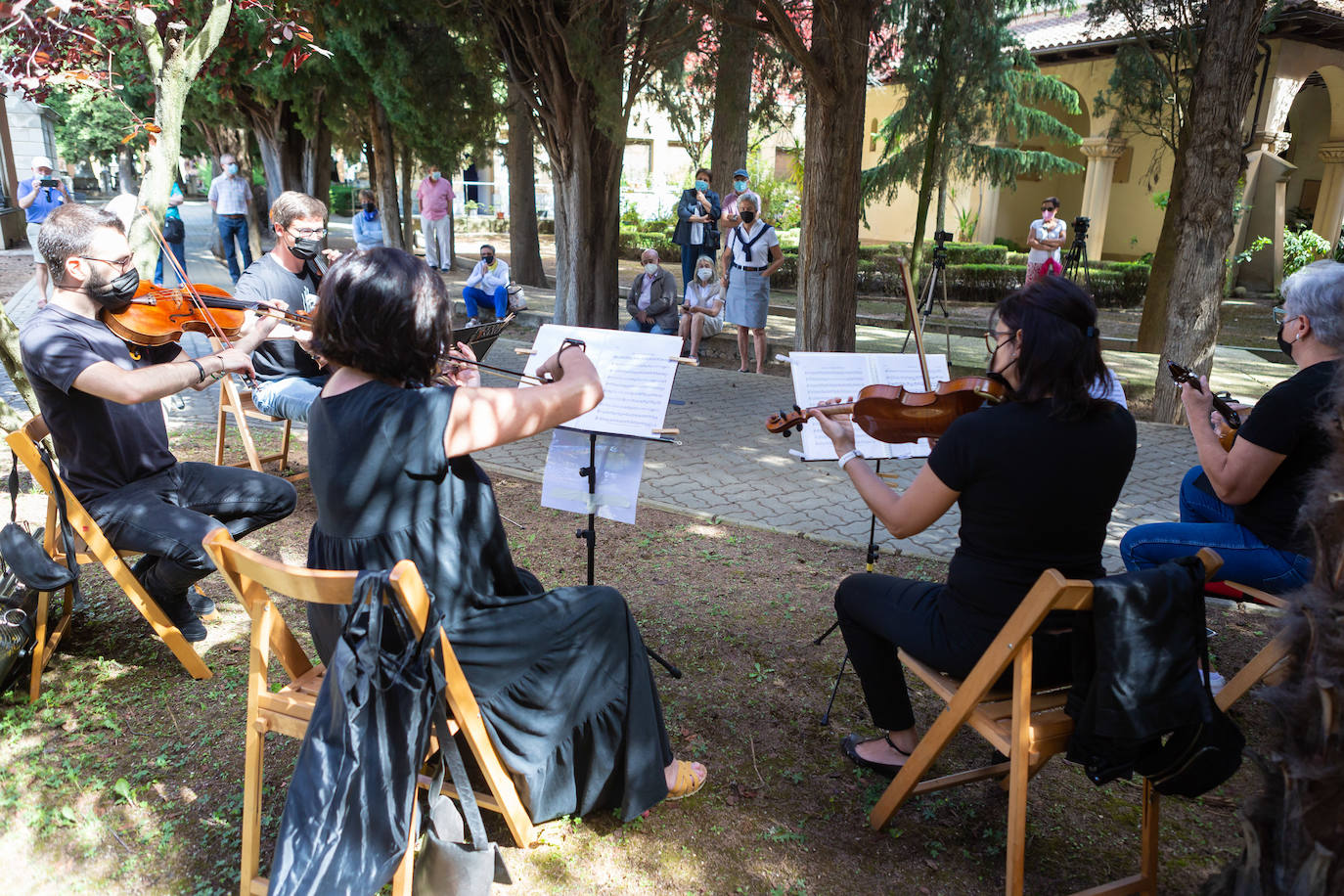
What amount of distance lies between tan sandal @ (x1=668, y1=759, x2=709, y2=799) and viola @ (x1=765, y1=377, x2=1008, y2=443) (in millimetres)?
1173

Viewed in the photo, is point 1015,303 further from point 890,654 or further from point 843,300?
point 843,300

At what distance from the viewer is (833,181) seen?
7500 mm

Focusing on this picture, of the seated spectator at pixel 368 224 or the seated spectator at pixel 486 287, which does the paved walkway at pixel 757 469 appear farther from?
the seated spectator at pixel 368 224

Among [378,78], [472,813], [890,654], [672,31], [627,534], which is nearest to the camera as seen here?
[472,813]

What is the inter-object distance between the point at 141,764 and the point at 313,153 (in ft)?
55.5

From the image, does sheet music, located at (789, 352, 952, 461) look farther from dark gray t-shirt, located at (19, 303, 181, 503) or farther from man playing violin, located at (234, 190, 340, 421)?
man playing violin, located at (234, 190, 340, 421)

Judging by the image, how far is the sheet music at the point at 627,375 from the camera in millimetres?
3133

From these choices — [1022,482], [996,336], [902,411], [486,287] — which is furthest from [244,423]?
[486,287]

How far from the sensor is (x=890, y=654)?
8.90 ft

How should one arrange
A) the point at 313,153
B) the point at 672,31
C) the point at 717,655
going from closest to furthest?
the point at 717,655
the point at 672,31
the point at 313,153

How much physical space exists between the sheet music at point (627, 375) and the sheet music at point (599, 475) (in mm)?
320

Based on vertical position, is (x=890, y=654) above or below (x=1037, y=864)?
above

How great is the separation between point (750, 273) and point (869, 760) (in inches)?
256

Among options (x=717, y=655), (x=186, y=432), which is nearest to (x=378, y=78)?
(x=186, y=432)
